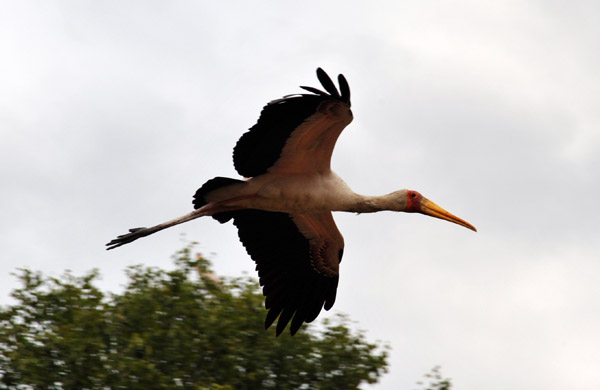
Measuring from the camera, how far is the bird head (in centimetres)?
1497

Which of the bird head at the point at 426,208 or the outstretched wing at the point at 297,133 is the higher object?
the bird head at the point at 426,208

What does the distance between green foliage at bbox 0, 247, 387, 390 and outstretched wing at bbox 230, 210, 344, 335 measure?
2835 mm

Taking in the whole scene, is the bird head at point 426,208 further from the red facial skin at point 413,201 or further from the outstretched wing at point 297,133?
the outstretched wing at point 297,133

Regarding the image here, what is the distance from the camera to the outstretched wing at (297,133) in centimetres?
1286

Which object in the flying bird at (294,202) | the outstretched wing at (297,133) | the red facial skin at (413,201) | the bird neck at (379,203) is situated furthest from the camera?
the red facial skin at (413,201)

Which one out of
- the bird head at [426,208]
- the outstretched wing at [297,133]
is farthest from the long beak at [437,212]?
the outstretched wing at [297,133]

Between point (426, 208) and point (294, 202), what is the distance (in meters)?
1.78

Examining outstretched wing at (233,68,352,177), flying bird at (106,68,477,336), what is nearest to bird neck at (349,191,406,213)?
flying bird at (106,68,477,336)

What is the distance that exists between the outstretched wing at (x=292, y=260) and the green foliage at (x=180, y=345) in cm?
284

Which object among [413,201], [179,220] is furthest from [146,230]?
[413,201]

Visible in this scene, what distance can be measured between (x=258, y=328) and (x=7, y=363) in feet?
11.7

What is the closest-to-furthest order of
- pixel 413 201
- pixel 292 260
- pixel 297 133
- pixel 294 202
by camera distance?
pixel 297 133
pixel 294 202
pixel 413 201
pixel 292 260

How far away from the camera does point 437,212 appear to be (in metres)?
15.2

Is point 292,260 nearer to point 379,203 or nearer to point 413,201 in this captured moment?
point 379,203
